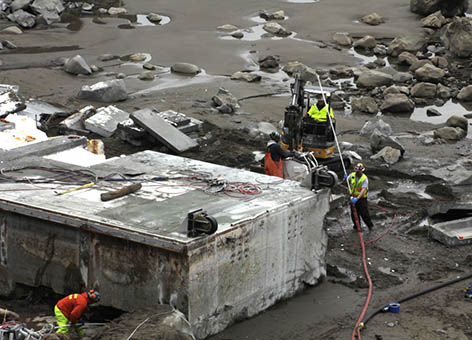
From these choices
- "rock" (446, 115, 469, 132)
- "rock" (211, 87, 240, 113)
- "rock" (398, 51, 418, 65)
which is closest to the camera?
"rock" (446, 115, 469, 132)

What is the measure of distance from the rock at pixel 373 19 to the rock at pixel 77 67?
12.7 meters

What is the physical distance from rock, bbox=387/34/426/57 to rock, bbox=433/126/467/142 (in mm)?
9021

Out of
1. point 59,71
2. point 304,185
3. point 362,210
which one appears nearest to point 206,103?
point 59,71

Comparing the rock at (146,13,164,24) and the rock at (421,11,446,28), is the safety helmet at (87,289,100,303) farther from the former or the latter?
the rock at (421,11,446,28)

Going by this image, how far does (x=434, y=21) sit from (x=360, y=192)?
2065cm

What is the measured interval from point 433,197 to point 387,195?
Answer: 3.29 ft

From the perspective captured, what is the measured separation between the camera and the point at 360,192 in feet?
51.6

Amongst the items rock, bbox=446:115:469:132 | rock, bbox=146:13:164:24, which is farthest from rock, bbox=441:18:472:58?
rock, bbox=146:13:164:24

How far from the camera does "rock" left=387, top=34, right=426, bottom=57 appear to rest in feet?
103

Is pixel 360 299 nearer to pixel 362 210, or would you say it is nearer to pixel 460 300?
pixel 460 300

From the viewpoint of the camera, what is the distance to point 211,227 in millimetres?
11086

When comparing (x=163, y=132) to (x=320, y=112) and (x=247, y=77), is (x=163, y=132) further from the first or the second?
(x=247, y=77)

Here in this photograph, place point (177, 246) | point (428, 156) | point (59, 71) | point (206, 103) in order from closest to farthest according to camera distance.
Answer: point (177, 246)
point (428, 156)
point (206, 103)
point (59, 71)

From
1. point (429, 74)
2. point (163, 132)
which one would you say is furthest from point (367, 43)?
point (163, 132)
